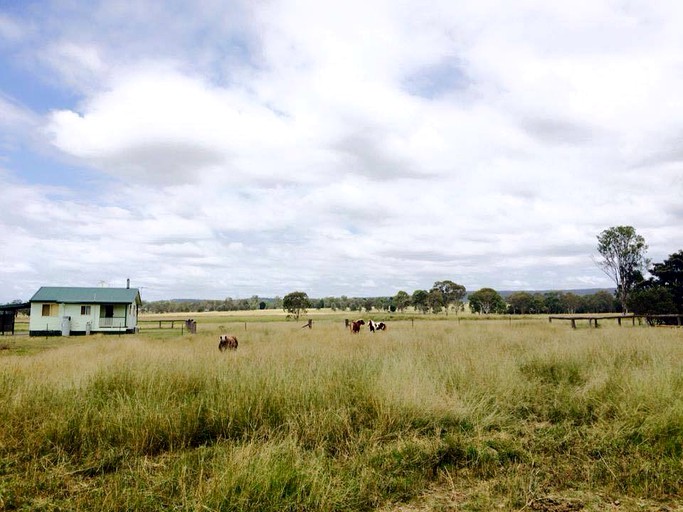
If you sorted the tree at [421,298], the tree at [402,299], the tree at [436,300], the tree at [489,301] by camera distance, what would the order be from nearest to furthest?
the tree at [489,301]
the tree at [436,300]
the tree at [421,298]
the tree at [402,299]

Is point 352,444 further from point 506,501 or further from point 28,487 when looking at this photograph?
point 28,487

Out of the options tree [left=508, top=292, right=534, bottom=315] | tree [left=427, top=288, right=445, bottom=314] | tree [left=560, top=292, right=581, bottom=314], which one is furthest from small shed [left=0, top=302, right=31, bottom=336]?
tree [left=560, top=292, right=581, bottom=314]

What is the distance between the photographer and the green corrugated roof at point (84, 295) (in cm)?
3919

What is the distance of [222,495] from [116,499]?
0.99 metres

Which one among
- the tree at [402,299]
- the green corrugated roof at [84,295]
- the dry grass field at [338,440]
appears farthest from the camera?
the tree at [402,299]

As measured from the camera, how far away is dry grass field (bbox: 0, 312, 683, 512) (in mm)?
3936

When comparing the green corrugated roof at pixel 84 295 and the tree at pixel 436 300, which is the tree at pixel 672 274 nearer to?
the green corrugated roof at pixel 84 295

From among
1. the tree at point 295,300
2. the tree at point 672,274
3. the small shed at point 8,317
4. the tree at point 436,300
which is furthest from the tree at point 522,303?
the small shed at point 8,317

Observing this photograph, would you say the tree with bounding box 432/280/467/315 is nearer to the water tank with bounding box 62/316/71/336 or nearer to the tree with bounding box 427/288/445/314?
the tree with bounding box 427/288/445/314

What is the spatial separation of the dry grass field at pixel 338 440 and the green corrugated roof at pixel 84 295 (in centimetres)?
3635

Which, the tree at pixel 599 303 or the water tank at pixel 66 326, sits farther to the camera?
the tree at pixel 599 303

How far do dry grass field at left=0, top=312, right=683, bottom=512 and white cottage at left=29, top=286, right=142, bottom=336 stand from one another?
36.5 m

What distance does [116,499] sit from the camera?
380 cm

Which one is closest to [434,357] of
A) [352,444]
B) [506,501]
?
[352,444]
